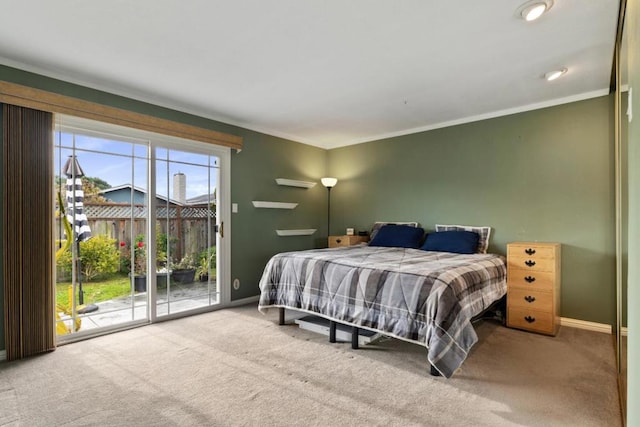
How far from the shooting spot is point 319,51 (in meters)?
2.48

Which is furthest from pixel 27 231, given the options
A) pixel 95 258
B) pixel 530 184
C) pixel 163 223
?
pixel 530 184

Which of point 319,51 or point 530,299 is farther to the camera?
point 530,299

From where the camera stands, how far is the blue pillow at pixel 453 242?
3.71 metres

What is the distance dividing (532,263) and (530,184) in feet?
3.14

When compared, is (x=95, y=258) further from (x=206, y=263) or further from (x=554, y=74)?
(x=554, y=74)

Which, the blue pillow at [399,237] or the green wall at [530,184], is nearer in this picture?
the green wall at [530,184]

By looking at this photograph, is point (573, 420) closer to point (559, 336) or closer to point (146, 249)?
point (559, 336)

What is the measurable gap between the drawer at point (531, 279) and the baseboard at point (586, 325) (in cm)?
63

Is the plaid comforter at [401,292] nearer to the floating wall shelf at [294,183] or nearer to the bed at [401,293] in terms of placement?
the bed at [401,293]

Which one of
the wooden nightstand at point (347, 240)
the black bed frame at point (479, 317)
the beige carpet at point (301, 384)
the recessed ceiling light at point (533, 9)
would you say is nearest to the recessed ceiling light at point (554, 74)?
the recessed ceiling light at point (533, 9)

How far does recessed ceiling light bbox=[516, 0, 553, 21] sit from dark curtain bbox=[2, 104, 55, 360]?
354 centimetres

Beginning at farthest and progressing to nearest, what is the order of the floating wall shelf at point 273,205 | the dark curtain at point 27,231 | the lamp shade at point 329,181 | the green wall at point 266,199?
1. the lamp shade at point 329,181
2. the floating wall shelf at point 273,205
3. the green wall at point 266,199
4. the dark curtain at point 27,231

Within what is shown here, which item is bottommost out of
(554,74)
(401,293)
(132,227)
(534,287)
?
(534,287)

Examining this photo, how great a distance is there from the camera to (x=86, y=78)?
9.68 feet
